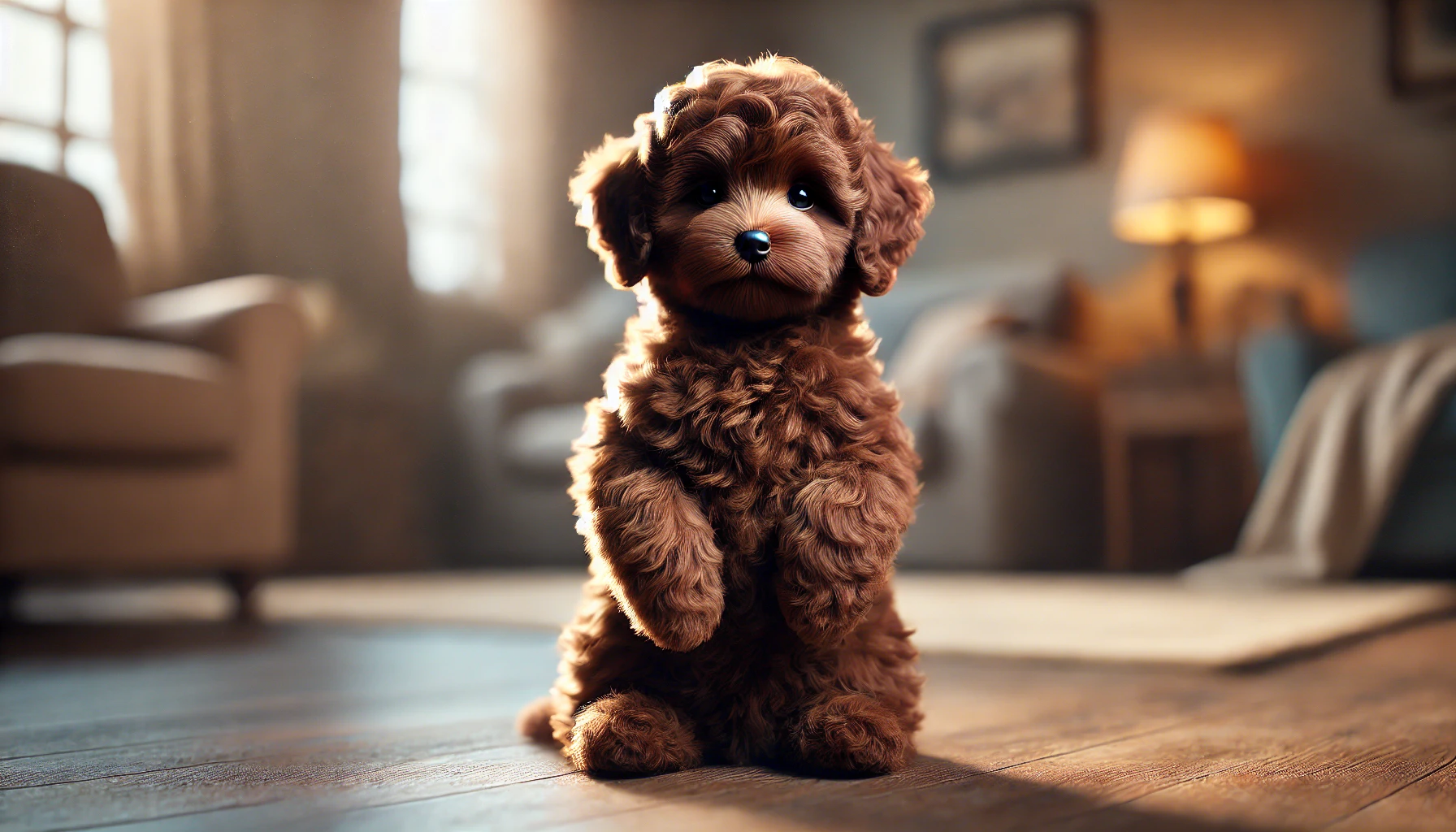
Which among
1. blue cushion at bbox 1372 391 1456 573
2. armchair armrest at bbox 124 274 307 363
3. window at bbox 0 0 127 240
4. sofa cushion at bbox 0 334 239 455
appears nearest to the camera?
window at bbox 0 0 127 240

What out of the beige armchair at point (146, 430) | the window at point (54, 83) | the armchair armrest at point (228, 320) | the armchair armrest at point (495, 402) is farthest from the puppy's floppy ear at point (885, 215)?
the armchair armrest at point (495, 402)

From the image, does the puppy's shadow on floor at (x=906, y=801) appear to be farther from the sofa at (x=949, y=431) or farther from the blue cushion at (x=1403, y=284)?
the blue cushion at (x=1403, y=284)

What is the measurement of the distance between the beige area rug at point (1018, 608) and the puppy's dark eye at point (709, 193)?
101 cm

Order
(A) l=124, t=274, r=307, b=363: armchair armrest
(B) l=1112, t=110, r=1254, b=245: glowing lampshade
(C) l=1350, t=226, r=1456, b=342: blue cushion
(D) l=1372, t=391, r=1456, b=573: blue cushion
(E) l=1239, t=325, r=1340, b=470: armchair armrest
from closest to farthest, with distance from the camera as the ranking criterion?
(A) l=124, t=274, r=307, b=363: armchair armrest, (D) l=1372, t=391, r=1456, b=573: blue cushion, (E) l=1239, t=325, r=1340, b=470: armchair armrest, (C) l=1350, t=226, r=1456, b=342: blue cushion, (B) l=1112, t=110, r=1254, b=245: glowing lampshade

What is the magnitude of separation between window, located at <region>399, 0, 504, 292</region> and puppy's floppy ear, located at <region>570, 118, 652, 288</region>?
354 cm

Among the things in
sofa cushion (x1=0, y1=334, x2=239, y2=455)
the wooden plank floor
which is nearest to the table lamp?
the wooden plank floor

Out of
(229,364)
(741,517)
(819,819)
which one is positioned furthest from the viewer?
(229,364)

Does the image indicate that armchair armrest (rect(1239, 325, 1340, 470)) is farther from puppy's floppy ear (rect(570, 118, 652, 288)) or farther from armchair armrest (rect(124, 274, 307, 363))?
puppy's floppy ear (rect(570, 118, 652, 288))

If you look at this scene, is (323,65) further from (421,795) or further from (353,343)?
(353,343)

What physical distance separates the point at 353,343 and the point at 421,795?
3.67 m

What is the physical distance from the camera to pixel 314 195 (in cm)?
358

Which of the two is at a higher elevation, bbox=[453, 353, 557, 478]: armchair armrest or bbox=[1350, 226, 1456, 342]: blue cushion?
bbox=[1350, 226, 1456, 342]: blue cushion

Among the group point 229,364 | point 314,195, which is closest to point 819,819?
point 229,364

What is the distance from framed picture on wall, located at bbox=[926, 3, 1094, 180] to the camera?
4.56 meters
